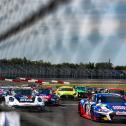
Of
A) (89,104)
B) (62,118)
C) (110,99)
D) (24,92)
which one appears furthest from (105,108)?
(62,118)

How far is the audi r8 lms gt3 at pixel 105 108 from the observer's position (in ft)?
46.8

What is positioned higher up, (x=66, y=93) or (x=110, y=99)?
(x=110, y=99)

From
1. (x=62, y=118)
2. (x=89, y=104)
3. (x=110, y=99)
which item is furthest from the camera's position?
(x=89, y=104)

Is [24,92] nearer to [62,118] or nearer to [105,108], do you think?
[105,108]

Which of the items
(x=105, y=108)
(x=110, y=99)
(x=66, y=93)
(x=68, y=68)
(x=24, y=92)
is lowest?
(x=105, y=108)

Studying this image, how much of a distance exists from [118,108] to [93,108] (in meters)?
0.80

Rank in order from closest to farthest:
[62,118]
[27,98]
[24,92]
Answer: [62,118]
[27,98]
[24,92]

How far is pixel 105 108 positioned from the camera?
14555 mm

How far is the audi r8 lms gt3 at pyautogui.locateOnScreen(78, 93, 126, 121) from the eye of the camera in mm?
14273

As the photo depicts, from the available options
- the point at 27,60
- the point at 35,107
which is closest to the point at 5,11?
the point at 27,60

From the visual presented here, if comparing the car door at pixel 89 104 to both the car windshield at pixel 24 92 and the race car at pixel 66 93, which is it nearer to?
the car windshield at pixel 24 92

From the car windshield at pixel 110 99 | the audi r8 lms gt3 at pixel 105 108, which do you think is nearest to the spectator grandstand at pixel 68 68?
the audi r8 lms gt3 at pixel 105 108

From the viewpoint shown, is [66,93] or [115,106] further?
[66,93]

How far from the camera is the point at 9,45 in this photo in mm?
3883
